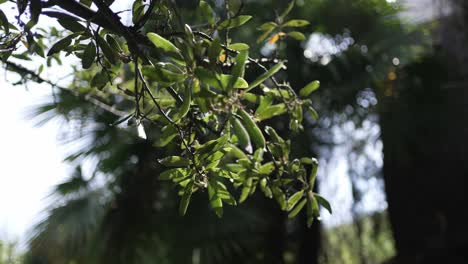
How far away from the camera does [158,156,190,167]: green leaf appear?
42 cm

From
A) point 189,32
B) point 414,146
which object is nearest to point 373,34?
point 414,146

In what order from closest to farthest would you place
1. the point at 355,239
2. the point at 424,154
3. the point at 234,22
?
1. the point at 234,22
2. the point at 424,154
3. the point at 355,239

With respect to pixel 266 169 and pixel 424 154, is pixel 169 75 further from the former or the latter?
pixel 424 154

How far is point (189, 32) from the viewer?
375mm

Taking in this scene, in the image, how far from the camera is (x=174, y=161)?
429 millimetres

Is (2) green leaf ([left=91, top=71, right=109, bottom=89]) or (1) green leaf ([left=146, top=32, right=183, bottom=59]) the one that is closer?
(1) green leaf ([left=146, top=32, right=183, bottom=59])

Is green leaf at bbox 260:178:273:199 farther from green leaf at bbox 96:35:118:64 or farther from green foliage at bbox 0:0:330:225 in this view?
green leaf at bbox 96:35:118:64

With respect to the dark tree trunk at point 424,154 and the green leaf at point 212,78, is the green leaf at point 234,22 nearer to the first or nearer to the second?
the green leaf at point 212,78

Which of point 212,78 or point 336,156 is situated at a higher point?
point 212,78

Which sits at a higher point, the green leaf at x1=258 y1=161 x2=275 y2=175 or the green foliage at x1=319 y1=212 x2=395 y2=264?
the green leaf at x1=258 y1=161 x2=275 y2=175

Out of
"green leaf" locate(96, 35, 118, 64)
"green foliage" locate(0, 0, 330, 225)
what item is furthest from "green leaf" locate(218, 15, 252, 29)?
"green leaf" locate(96, 35, 118, 64)

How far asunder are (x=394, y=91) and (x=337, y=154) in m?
0.42

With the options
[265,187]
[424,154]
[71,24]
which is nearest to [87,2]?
[71,24]

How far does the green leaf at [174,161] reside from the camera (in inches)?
16.6
